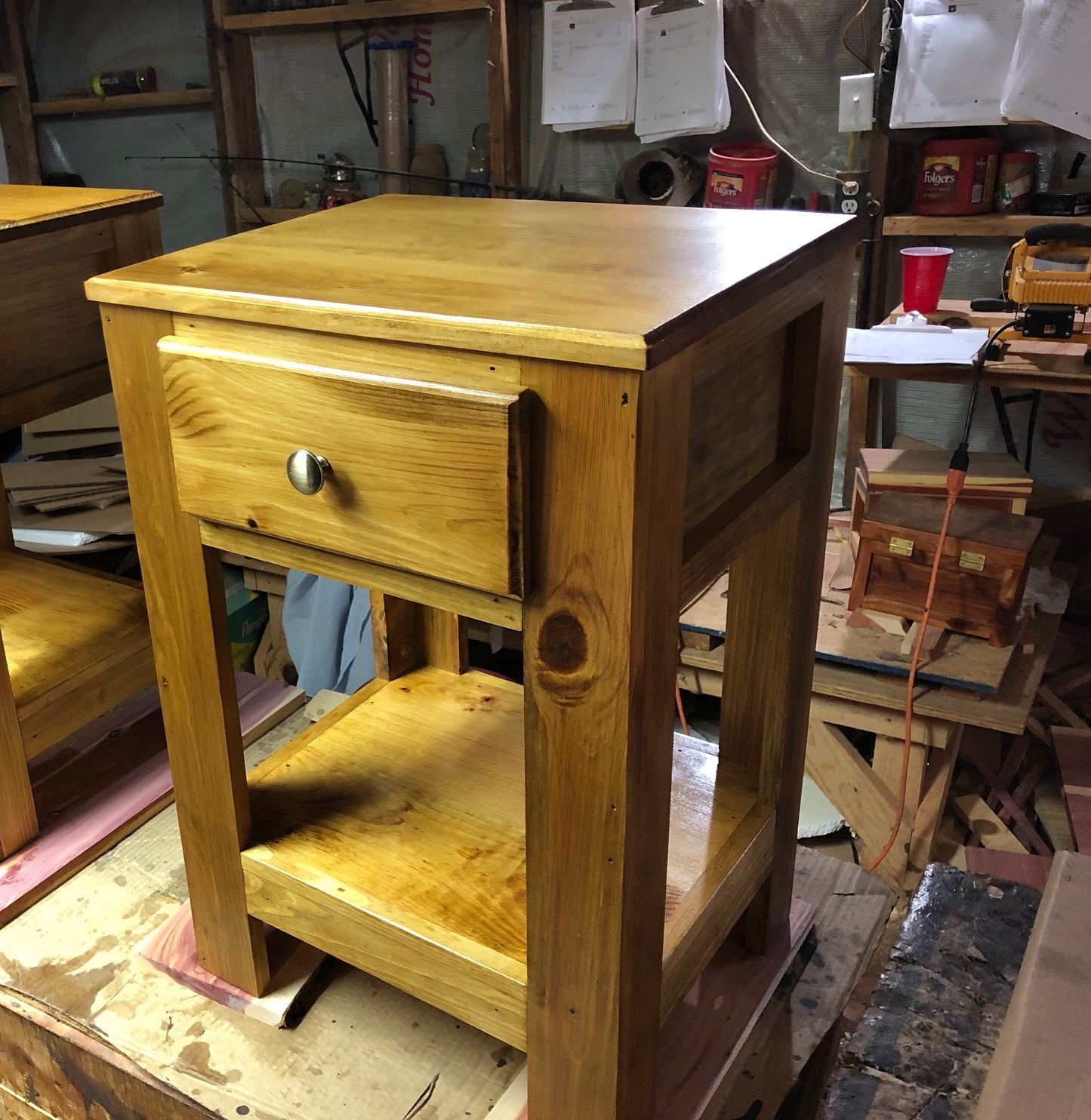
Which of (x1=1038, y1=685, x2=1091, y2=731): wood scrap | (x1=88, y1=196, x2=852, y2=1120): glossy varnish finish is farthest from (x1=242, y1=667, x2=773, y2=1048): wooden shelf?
Result: (x1=1038, y1=685, x2=1091, y2=731): wood scrap

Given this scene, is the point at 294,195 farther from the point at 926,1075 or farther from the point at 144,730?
the point at 926,1075

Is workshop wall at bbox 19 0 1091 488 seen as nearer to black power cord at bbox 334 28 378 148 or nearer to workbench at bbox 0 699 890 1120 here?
black power cord at bbox 334 28 378 148

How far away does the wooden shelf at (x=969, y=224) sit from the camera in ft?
6.52

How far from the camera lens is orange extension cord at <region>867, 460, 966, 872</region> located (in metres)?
1.68

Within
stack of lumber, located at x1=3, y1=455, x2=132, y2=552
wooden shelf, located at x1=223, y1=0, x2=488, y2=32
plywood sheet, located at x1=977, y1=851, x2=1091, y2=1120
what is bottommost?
stack of lumber, located at x1=3, y1=455, x2=132, y2=552

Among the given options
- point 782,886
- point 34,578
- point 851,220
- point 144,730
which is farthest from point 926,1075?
point 34,578

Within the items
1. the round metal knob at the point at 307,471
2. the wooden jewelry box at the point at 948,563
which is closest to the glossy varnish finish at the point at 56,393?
the round metal knob at the point at 307,471

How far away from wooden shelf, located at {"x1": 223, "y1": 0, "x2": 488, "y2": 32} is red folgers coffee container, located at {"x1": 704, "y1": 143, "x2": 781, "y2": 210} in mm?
638

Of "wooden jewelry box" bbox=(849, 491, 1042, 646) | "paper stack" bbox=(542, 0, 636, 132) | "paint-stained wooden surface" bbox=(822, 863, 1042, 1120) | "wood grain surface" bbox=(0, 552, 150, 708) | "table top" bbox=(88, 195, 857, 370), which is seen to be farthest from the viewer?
"paper stack" bbox=(542, 0, 636, 132)

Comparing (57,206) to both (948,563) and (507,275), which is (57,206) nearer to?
(507,275)

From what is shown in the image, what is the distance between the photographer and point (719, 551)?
0.67 meters

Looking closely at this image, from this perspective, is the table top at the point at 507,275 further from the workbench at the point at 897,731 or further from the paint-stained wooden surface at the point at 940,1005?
the workbench at the point at 897,731

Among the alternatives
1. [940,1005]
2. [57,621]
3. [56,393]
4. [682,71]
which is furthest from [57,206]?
[682,71]

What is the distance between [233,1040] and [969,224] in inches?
74.9
